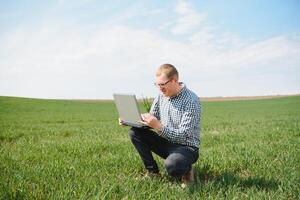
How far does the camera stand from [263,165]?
22.3 ft

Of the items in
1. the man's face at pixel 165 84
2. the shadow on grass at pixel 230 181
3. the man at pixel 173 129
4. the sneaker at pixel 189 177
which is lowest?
the shadow on grass at pixel 230 181

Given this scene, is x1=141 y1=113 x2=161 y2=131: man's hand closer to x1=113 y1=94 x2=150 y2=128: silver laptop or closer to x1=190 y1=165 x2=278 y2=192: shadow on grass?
x1=113 y1=94 x2=150 y2=128: silver laptop

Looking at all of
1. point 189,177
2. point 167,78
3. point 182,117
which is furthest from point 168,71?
point 189,177

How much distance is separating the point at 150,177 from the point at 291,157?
10.3 feet

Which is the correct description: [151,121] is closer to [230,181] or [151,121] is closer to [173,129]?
[173,129]

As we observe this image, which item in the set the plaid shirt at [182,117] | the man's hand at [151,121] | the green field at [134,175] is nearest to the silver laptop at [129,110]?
the man's hand at [151,121]

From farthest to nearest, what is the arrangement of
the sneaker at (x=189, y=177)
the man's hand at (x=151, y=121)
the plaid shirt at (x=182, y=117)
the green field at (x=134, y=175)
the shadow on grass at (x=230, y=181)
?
the sneaker at (x=189, y=177) < the plaid shirt at (x=182, y=117) < the shadow on grass at (x=230, y=181) < the man's hand at (x=151, y=121) < the green field at (x=134, y=175)

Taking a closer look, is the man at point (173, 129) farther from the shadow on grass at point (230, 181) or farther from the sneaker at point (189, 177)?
the shadow on grass at point (230, 181)

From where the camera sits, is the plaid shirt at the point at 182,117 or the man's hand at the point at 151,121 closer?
the man's hand at the point at 151,121

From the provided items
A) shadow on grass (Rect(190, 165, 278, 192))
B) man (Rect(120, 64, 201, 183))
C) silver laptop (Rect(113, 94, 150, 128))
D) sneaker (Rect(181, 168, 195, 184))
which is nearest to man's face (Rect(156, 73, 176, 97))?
man (Rect(120, 64, 201, 183))

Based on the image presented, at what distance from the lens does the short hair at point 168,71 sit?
5.32 metres

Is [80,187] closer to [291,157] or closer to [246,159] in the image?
[246,159]

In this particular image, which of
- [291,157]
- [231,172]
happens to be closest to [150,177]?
[231,172]

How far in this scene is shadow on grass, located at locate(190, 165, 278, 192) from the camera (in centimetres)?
527
